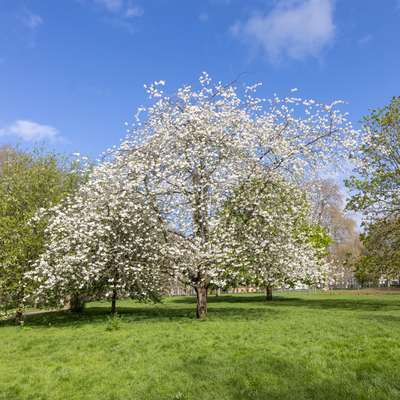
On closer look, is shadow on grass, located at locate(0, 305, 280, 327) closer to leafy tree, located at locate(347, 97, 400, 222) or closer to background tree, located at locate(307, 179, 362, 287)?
leafy tree, located at locate(347, 97, 400, 222)

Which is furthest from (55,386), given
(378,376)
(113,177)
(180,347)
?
(113,177)

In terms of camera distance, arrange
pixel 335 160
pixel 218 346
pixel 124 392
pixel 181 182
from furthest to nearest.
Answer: pixel 335 160 < pixel 181 182 < pixel 218 346 < pixel 124 392

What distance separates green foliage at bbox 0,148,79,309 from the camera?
76.3 ft

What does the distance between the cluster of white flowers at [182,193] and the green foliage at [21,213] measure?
7.71 ft

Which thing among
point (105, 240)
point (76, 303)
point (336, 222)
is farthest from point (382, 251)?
point (336, 222)

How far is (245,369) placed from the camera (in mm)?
10555

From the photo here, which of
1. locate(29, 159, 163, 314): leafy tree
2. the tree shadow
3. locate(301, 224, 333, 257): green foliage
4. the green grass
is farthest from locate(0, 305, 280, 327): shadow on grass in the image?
the tree shadow

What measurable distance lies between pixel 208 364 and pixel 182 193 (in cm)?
1108

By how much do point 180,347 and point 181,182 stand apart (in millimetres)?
9073

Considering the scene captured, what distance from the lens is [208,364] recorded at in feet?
36.7

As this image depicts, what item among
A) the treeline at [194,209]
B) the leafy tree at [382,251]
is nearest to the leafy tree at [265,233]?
the treeline at [194,209]

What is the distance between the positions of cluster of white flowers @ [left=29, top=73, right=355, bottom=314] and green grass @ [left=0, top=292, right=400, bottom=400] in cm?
409

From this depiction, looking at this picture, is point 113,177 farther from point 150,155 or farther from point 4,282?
point 4,282

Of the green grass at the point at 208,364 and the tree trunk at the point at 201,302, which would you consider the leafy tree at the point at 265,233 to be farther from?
the green grass at the point at 208,364
